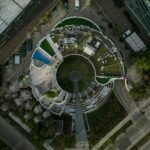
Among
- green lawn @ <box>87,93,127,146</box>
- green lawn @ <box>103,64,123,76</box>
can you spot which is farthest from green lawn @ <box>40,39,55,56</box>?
green lawn @ <box>87,93,127,146</box>

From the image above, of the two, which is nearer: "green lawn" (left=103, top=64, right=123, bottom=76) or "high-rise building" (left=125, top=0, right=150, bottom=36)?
"high-rise building" (left=125, top=0, right=150, bottom=36)

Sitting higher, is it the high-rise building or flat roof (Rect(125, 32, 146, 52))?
the high-rise building

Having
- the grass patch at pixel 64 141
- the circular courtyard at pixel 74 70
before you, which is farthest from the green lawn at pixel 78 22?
the grass patch at pixel 64 141


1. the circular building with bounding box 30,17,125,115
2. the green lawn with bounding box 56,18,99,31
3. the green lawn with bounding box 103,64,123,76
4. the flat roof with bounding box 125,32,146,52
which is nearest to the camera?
the circular building with bounding box 30,17,125,115

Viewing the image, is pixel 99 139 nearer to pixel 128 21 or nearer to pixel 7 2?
pixel 128 21

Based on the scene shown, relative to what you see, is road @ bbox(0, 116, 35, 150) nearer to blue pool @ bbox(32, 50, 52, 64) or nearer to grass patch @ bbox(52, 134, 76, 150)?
grass patch @ bbox(52, 134, 76, 150)

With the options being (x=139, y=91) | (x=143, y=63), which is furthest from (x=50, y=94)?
(x=143, y=63)

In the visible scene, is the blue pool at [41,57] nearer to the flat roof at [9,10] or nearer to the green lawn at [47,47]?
the green lawn at [47,47]
